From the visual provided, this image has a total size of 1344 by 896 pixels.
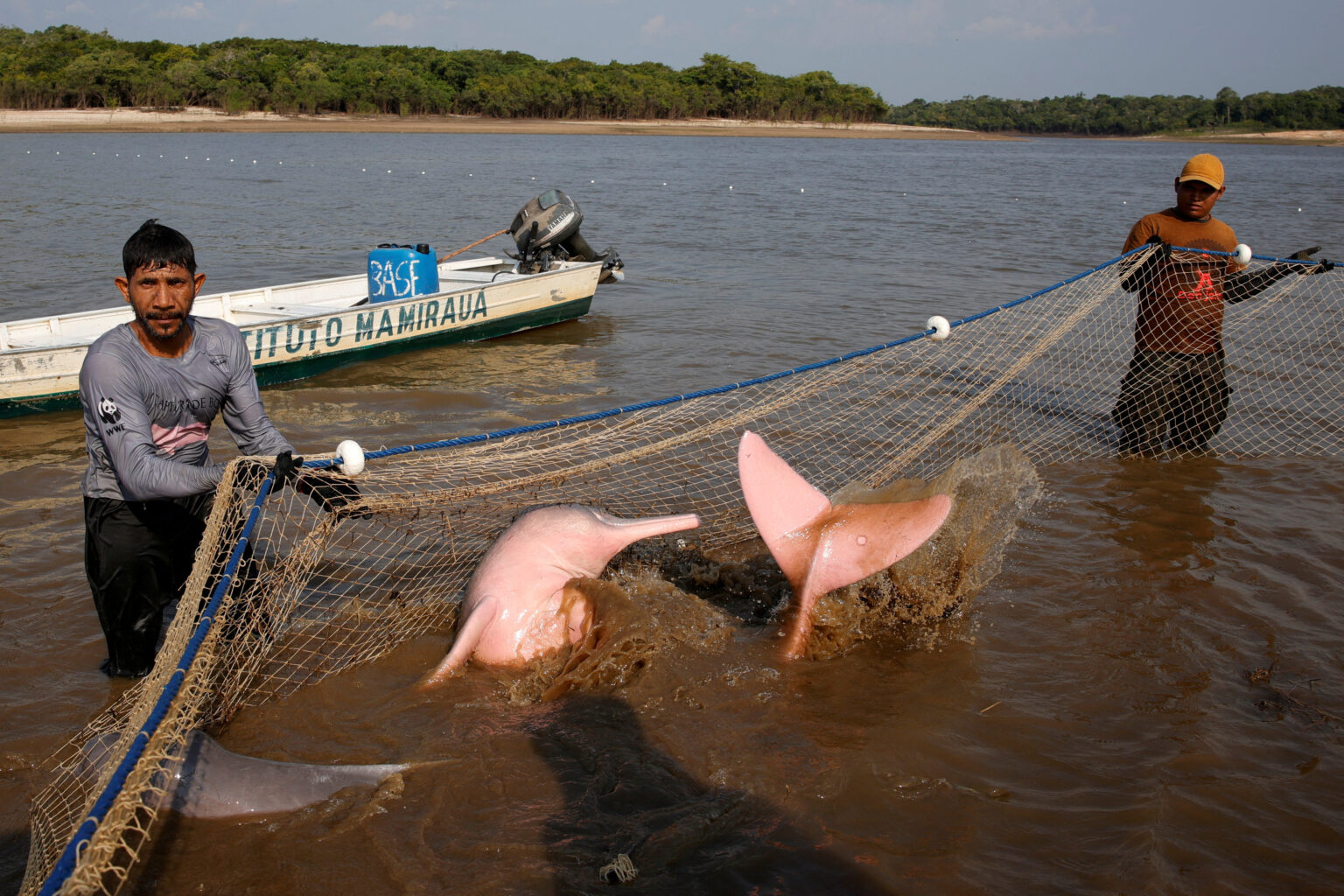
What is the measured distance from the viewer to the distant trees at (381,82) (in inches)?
2281

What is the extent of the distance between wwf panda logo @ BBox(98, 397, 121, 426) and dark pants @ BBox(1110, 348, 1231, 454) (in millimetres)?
6202

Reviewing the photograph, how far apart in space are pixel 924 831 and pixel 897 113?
138 meters

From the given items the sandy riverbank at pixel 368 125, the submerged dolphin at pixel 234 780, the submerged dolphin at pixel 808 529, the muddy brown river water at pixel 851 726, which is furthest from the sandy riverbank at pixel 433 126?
the submerged dolphin at pixel 808 529

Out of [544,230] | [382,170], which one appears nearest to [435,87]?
[382,170]

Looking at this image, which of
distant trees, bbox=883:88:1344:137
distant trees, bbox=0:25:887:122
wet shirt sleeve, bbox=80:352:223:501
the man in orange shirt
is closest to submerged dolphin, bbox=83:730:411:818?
wet shirt sleeve, bbox=80:352:223:501

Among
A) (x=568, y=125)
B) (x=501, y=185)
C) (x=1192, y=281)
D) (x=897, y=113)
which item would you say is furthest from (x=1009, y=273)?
(x=897, y=113)

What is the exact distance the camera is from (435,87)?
222 feet

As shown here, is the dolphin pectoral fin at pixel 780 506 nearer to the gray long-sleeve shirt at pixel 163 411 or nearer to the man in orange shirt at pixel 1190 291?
the gray long-sleeve shirt at pixel 163 411

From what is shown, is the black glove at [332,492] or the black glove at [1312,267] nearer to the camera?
the black glove at [332,492]

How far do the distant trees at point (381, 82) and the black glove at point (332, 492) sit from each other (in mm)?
66003

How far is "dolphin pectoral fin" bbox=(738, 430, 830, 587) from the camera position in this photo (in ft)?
13.0

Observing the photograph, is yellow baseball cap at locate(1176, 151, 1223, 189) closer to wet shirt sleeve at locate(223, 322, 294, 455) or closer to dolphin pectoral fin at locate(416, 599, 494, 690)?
dolphin pectoral fin at locate(416, 599, 494, 690)

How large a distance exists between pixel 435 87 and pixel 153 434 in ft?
235

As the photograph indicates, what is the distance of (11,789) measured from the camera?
3201 mm
